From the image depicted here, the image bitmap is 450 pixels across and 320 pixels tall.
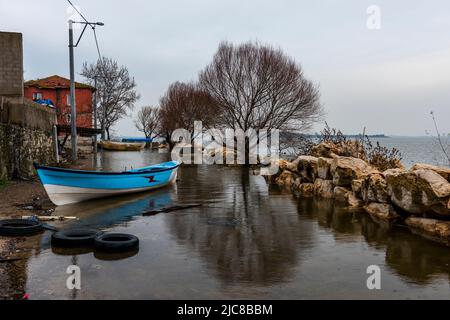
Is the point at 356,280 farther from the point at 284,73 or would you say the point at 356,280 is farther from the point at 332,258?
the point at 284,73

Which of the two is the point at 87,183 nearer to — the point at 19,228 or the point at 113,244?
the point at 19,228

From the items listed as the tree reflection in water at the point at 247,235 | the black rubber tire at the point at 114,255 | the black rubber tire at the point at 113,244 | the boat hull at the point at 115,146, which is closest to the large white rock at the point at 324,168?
the tree reflection in water at the point at 247,235

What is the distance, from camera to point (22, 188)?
15648mm

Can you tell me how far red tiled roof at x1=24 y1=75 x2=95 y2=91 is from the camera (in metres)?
54.0

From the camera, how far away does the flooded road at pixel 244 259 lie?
6.27m

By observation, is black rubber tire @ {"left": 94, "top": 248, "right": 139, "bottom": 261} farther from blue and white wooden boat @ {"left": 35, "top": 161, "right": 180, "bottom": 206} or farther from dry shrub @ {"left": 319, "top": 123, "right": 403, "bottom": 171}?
dry shrub @ {"left": 319, "top": 123, "right": 403, "bottom": 171}

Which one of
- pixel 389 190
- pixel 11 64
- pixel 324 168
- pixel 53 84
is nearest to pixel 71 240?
pixel 389 190

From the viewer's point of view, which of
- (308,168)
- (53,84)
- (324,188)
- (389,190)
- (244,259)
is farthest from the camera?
(53,84)

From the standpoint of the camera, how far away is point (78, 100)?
5462 centimetres

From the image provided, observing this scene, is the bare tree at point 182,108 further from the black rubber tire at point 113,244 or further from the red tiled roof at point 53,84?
the black rubber tire at point 113,244

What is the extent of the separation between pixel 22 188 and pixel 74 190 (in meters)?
3.58

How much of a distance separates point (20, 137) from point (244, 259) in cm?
1359

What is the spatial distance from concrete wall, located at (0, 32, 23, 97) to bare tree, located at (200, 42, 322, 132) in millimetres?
17181
